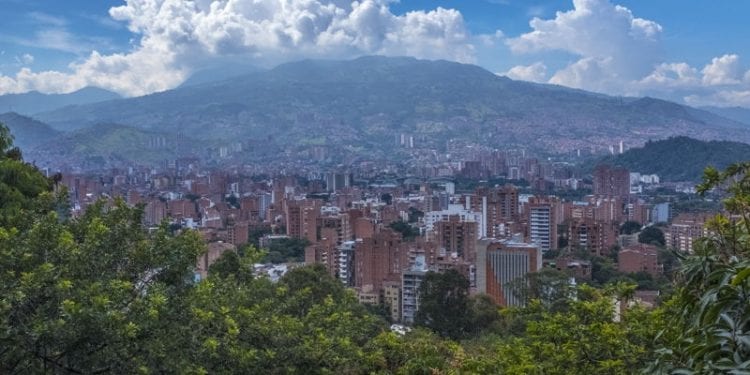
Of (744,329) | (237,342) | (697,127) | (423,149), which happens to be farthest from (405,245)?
(697,127)

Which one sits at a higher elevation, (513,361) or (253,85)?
(253,85)

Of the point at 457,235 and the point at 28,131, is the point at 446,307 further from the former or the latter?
the point at 28,131

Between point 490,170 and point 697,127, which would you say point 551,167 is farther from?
point 697,127

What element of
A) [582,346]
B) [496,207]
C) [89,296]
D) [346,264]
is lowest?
[346,264]

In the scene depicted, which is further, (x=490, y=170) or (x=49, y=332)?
(x=490, y=170)

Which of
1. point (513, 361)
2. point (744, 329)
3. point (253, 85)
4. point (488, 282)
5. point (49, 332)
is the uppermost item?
point (253, 85)

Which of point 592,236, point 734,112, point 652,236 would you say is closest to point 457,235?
point 592,236

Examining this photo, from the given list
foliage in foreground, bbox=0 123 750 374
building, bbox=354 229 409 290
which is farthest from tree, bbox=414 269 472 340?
building, bbox=354 229 409 290

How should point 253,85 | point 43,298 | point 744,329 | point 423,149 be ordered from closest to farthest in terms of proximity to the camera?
1. point 744,329
2. point 43,298
3. point 423,149
4. point 253,85
